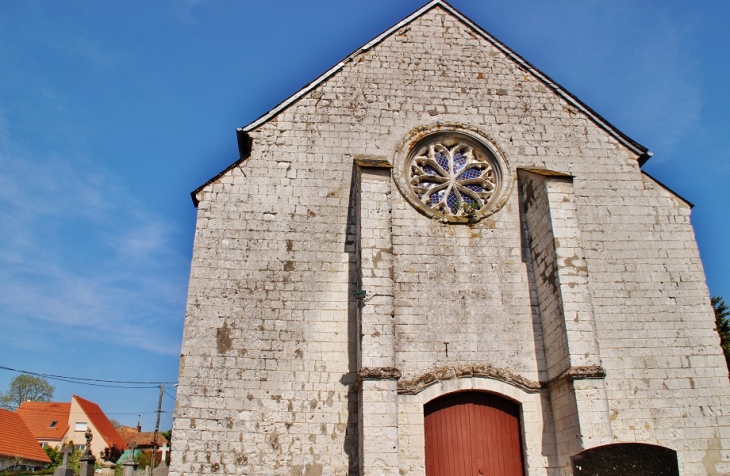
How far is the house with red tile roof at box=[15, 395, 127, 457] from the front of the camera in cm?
3838

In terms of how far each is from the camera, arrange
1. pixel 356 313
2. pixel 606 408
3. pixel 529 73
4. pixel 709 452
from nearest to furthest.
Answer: pixel 606 408 < pixel 709 452 < pixel 356 313 < pixel 529 73

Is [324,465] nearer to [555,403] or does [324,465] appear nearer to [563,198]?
[555,403]

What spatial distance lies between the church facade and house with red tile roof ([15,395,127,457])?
35850mm

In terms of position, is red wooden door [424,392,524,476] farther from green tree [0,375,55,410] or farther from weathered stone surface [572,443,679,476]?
green tree [0,375,55,410]

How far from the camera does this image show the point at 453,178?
9.60m

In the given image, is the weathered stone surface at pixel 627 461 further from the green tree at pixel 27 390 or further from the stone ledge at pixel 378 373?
the green tree at pixel 27 390

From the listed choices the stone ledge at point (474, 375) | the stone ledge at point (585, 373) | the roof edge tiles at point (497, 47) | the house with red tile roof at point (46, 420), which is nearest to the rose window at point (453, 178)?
the roof edge tiles at point (497, 47)

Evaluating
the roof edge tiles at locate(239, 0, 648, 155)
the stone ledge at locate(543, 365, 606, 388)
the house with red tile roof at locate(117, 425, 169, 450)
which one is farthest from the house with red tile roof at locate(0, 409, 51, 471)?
the stone ledge at locate(543, 365, 606, 388)

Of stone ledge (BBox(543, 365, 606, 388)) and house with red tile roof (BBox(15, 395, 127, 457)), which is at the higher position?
house with red tile roof (BBox(15, 395, 127, 457))

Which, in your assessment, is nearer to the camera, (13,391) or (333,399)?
(333,399)

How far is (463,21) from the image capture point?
1069 cm

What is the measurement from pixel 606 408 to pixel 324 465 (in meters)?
3.71

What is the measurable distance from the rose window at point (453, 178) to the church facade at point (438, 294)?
4 centimetres

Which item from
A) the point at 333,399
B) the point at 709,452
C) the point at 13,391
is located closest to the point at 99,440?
the point at 13,391
